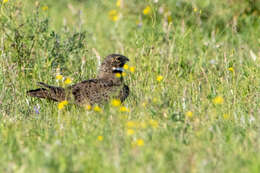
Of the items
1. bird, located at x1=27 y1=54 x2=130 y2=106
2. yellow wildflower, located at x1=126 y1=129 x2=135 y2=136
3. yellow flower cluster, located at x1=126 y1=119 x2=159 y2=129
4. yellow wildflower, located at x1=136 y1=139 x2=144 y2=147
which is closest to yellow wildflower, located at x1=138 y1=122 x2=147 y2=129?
yellow flower cluster, located at x1=126 y1=119 x2=159 y2=129

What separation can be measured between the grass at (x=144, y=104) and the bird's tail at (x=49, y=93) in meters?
0.16

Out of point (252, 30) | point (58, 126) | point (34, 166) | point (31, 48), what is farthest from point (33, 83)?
point (252, 30)

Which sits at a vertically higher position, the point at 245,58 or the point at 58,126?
the point at 245,58

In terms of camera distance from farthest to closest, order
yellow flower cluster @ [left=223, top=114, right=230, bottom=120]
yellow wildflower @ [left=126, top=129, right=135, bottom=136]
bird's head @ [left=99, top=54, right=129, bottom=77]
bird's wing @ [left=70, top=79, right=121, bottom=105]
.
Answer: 1. bird's head @ [left=99, top=54, right=129, bottom=77]
2. bird's wing @ [left=70, top=79, right=121, bottom=105]
3. yellow flower cluster @ [left=223, top=114, right=230, bottom=120]
4. yellow wildflower @ [left=126, top=129, right=135, bottom=136]

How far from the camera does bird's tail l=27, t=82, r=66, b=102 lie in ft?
21.2

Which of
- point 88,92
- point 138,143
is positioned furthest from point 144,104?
point 88,92

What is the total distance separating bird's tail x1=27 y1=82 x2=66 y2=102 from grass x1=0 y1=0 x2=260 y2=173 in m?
0.16

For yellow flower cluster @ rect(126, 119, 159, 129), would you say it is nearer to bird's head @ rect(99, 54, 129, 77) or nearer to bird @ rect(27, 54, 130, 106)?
bird @ rect(27, 54, 130, 106)

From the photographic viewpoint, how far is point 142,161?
4070 mm

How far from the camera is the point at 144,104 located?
5.52m

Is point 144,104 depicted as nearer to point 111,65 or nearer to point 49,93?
point 49,93

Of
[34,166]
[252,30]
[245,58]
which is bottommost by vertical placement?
[34,166]

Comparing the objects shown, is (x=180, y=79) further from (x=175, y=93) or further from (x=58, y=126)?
(x=58, y=126)

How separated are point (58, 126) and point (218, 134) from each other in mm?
1692
